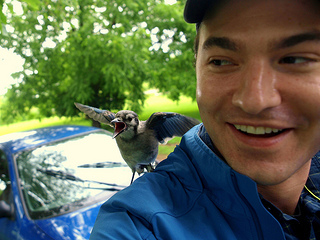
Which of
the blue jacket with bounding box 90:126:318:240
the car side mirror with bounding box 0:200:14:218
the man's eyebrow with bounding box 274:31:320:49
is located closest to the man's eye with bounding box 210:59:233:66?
the man's eyebrow with bounding box 274:31:320:49

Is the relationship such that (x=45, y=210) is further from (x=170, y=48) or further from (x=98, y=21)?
(x=170, y=48)

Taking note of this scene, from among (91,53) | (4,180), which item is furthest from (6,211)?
(91,53)

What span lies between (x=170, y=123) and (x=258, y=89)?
2.77 feet

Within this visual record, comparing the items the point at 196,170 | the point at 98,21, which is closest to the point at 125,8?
the point at 98,21

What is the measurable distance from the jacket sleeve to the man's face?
480mm

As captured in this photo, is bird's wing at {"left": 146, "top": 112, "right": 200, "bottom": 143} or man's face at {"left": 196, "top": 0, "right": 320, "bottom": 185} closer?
man's face at {"left": 196, "top": 0, "right": 320, "bottom": 185}

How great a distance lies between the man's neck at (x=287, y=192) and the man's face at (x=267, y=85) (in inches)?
13.9

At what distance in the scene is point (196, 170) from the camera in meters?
1.47

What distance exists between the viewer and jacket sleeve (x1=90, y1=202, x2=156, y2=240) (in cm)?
117

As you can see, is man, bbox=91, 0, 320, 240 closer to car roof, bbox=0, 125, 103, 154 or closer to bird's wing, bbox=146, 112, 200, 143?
bird's wing, bbox=146, 112, 200, 143

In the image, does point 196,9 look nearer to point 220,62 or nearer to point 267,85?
point 220,62

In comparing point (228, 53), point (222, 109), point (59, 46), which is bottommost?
point (222, 109)

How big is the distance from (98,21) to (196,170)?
257 inches

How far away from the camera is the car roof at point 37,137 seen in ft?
12.7
